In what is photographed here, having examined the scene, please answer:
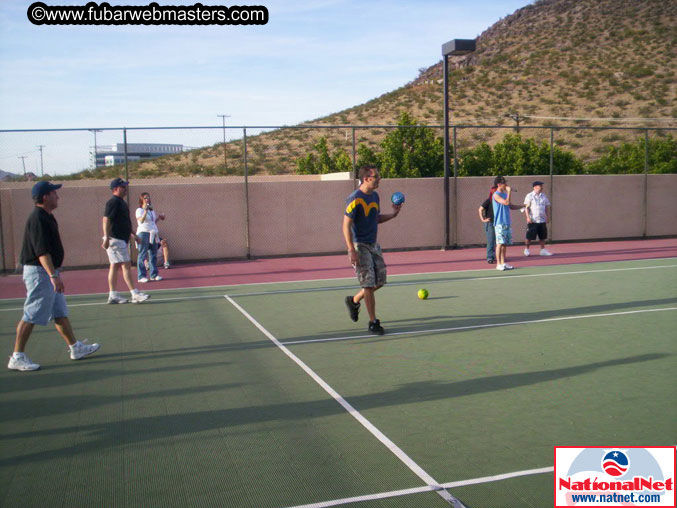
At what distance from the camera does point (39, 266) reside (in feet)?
21.6

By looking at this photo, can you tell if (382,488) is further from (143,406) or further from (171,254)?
(171,254)

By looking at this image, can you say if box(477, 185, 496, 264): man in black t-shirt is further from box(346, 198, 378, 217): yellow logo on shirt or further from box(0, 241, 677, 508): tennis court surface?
box(346, 198, 378, 217): yellow logo on shirt

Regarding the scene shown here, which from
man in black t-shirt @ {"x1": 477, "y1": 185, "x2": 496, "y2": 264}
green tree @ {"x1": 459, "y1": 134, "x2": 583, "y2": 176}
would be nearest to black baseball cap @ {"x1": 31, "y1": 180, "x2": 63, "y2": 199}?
man in black t-shirt @ {"x1": 477, "y1": 185, "x2": 496, "y2": 264}

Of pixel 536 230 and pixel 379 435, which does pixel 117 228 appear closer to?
pixel 379 435

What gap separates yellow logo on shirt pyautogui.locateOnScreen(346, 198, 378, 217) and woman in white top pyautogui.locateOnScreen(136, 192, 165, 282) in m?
6.77

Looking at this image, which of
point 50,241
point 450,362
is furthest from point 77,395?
point 450,362

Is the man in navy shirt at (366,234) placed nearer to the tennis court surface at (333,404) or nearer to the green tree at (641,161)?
the tennis court surface at (333,404)

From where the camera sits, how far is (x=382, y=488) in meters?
3.89

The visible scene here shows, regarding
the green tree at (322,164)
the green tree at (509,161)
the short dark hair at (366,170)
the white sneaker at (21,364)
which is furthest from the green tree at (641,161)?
the white sneaker at (21,364)

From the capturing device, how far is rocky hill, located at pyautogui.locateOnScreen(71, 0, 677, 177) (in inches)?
1874

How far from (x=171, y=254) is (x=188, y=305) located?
22.6ft

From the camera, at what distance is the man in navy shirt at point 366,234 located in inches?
306

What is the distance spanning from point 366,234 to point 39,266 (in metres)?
3.69

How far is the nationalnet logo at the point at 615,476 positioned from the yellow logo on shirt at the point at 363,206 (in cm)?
407
